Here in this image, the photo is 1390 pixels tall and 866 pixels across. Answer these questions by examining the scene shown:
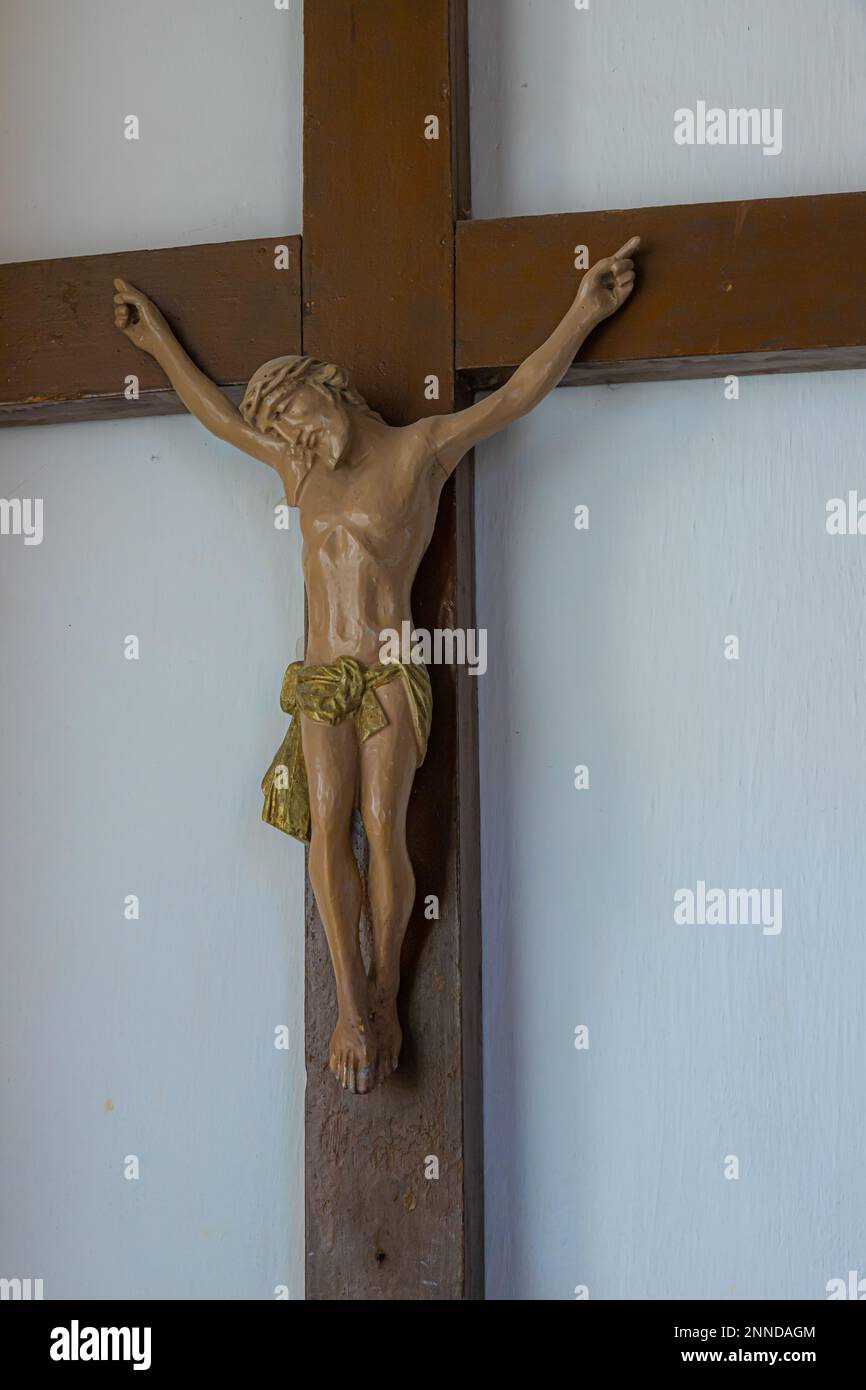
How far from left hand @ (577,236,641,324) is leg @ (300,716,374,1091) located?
58cm

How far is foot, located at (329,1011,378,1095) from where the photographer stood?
1.56m

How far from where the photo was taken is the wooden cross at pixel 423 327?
164cm

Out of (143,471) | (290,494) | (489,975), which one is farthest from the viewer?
(143,471)

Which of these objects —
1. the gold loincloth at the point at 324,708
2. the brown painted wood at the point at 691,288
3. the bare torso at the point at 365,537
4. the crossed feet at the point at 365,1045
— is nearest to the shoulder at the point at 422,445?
the bare torso at the point at 365,537

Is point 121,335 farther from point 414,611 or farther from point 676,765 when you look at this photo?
point 676,765

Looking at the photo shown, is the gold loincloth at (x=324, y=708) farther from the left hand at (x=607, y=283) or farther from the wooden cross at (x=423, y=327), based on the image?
the left hand at (x=607, y=283)

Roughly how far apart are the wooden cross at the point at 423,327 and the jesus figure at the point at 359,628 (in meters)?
0.06

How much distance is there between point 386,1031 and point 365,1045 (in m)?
0.05

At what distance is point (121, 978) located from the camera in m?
1.87

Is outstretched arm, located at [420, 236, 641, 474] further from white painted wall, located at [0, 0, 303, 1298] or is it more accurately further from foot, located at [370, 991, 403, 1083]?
foot, located at [370, 991, 403, 1083]

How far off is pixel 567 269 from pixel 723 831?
28.1 inches
